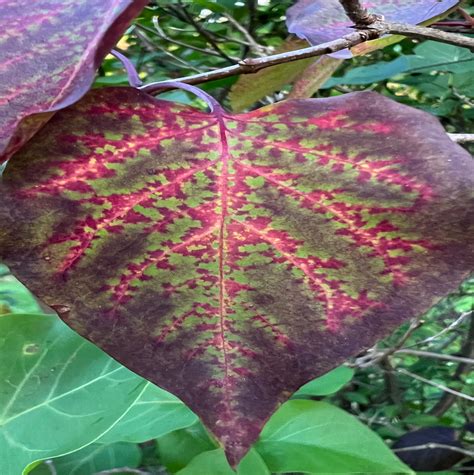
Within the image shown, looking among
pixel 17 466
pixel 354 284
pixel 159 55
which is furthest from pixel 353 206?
pixel 159 55

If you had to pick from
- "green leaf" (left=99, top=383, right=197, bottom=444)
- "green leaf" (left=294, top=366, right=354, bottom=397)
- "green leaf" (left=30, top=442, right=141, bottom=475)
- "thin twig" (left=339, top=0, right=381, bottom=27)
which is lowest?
"green leaf" (left=294, top=366, right=354, bottom=397)

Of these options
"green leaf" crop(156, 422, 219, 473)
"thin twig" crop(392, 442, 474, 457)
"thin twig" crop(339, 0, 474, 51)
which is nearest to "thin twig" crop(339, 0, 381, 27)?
"thin twig" crop(339, 0, 474, 51)

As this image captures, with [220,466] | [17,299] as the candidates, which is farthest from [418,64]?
[220,466]

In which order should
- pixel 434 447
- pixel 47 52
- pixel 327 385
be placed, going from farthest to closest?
pixel 434 447
pixel 327 385
pixel 47 52

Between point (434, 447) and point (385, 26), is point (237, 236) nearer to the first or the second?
point (385, 26)

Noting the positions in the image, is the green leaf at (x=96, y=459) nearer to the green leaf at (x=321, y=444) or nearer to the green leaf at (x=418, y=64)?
the green leaf at (x=321, y=444)

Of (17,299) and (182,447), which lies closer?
(182,447)

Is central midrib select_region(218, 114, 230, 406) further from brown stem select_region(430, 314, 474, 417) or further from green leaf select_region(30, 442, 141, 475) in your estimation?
brown stem select_region(430, 314, 474, 417)
